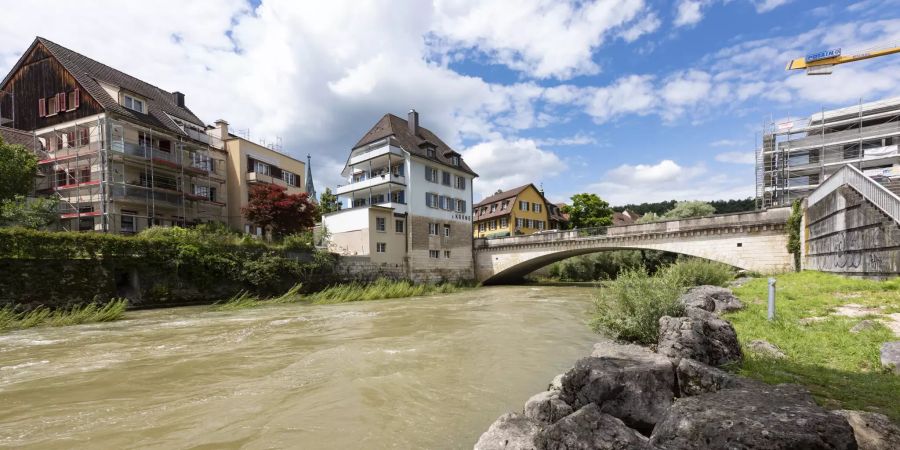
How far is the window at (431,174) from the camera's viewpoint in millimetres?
38237

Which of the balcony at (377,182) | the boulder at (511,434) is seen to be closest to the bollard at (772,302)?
the boulder at (511,434)

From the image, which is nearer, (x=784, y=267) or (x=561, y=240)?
(x=784, y=267)

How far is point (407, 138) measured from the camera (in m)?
39.7

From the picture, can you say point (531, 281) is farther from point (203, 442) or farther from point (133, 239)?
point (203, 442)

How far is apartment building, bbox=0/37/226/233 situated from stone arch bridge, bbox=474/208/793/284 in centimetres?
2654

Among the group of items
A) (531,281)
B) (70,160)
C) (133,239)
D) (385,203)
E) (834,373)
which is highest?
(70,160)

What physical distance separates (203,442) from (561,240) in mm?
31030

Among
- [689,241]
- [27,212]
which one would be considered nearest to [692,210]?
[689,241]

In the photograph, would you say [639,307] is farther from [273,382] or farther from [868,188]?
[868,188]

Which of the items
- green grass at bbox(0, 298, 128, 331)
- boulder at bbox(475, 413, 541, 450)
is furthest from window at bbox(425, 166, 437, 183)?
boulder at bbox(475, 413, 541, 450)

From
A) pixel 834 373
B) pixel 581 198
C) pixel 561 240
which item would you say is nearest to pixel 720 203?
pixel 581 198

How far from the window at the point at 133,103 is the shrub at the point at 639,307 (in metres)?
34.5

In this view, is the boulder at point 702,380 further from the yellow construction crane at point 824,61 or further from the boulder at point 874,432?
the yellow construction crane at point 824,61

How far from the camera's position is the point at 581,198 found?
53562mm
